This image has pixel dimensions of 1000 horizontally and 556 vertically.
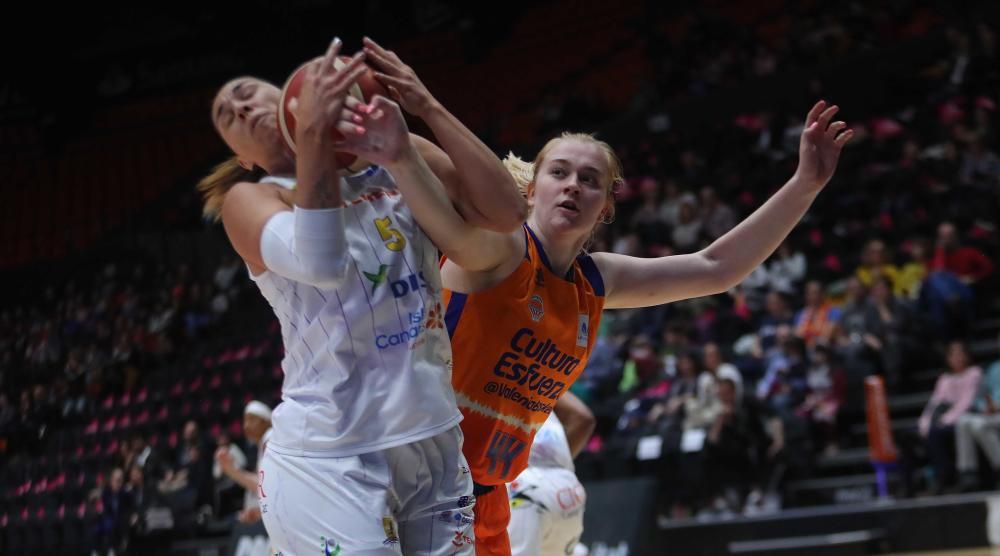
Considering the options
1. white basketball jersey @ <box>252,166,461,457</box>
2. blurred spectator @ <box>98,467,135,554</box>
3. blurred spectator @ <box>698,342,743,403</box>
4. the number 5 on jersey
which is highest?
blurred spectator @ <box>698,342,743,403</box>

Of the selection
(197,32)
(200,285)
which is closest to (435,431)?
(200,285)

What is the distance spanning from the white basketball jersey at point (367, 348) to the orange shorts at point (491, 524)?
725 mm

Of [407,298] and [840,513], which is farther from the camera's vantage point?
[840,513]

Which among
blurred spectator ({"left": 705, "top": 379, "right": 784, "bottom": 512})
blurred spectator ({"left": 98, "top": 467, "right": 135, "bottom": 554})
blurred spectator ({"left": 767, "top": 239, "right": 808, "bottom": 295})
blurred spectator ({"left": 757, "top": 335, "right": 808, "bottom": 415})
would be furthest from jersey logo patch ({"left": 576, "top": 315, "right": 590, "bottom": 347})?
blurred spectator ({"left": 98, "top": 467, "right": 135, "bottom": 554})

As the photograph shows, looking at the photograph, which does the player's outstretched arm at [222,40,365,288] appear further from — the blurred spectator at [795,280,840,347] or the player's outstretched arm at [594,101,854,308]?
the blurred spectator at [795,280,840,347]

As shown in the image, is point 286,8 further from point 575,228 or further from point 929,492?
point 575,228

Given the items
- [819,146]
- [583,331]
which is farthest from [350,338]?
[819,146]

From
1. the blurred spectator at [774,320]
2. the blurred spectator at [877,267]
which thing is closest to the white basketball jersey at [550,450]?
the blurred spectator at [774,320]

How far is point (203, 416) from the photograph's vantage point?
46.5 ft

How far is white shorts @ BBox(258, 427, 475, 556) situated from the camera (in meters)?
2.42

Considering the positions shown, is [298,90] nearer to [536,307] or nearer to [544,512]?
[536,307]

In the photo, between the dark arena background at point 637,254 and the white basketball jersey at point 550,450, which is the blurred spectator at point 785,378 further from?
the white basketball jersey at point 550,450

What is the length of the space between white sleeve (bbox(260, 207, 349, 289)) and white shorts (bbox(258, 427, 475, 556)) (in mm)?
402

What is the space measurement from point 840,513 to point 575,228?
21.5ft
